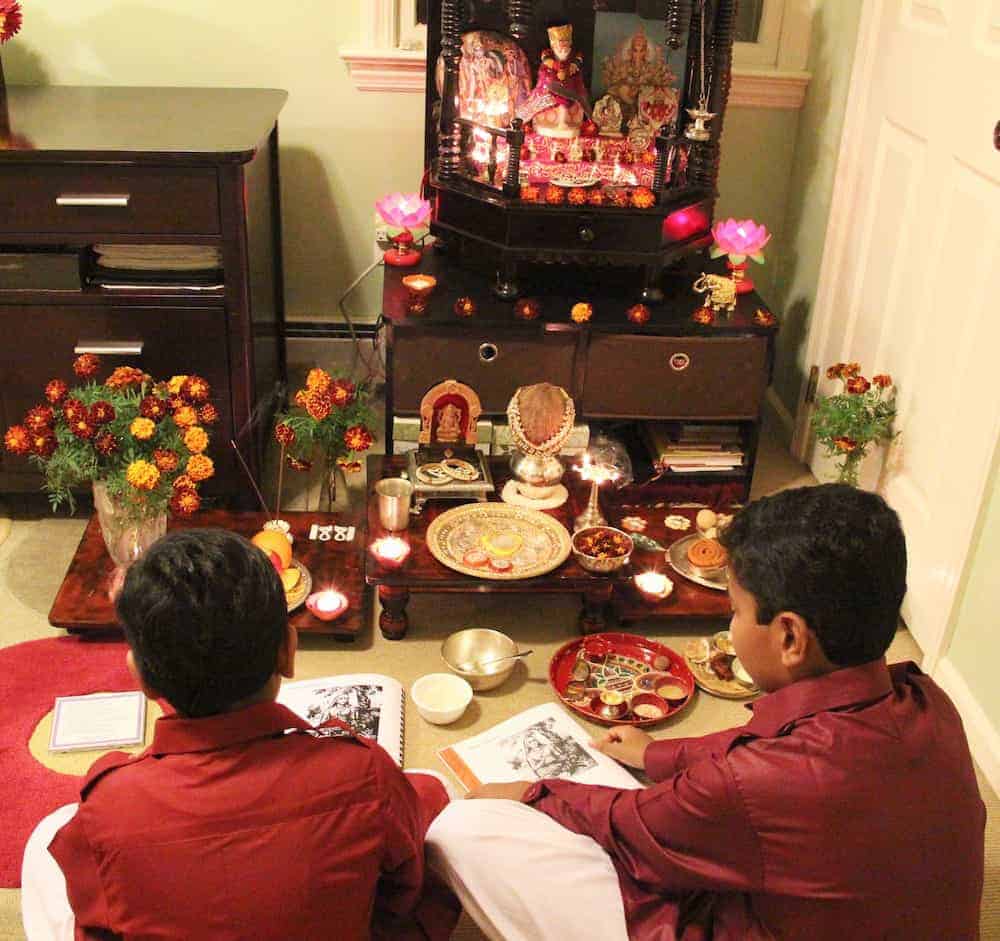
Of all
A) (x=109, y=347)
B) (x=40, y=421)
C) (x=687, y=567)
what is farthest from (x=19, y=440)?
(x=687, y=567)

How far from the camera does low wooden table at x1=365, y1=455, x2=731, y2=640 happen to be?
243 centimetres

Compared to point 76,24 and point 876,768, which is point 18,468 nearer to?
point 76,24

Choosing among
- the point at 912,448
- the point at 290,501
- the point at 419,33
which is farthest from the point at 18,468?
the point at 912,448

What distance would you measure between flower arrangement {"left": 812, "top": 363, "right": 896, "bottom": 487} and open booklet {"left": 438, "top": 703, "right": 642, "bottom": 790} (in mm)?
1011

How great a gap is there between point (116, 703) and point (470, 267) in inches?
59.5

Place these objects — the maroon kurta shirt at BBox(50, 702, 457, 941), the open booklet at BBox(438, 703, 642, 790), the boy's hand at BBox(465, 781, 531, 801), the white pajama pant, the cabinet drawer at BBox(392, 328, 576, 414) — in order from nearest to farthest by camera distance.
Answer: the maroon kurta shirt at BBox(50, 702, 457, 941), the white pajama pant, the boy's hand at BBox(465, 781, 531, 801), the open booklet at BBox(438, 703, 642, 790), the cabinet drawer at BBox(392, 328, 576, 414)

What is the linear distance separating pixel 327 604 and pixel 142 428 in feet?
1.82

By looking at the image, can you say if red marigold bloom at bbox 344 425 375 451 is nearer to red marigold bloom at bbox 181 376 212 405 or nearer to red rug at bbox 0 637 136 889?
red marigold bloom at bbox 181 376 212 405

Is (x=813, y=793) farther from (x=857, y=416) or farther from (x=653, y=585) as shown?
(x=857, y=416)

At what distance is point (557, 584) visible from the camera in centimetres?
245

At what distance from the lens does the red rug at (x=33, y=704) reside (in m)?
1.98

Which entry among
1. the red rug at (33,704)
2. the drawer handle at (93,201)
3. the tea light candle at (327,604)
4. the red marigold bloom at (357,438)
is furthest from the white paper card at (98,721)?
the drawer handle at (93,201)

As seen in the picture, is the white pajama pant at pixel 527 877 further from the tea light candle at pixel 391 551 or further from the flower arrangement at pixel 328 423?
the flower arrangement at pixel 328 423

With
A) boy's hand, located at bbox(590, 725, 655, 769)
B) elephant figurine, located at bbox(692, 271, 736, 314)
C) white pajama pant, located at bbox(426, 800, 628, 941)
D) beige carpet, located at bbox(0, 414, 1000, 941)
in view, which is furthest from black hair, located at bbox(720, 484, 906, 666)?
elephant figurine, located at bbox(692, 271, 736, 314)
